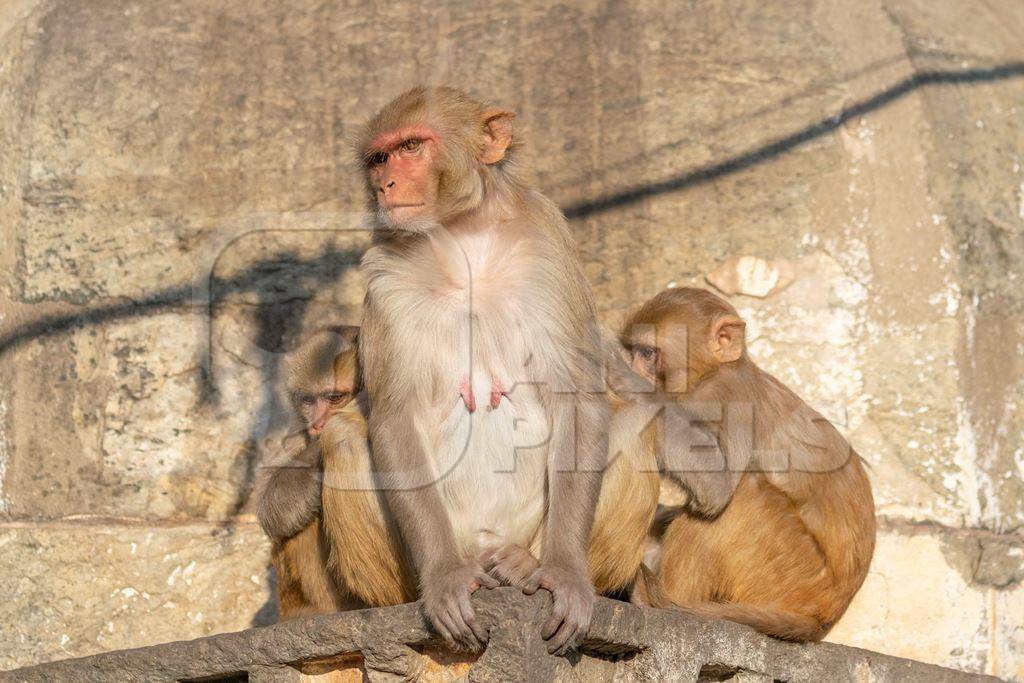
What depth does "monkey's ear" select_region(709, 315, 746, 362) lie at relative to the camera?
478 centimetres

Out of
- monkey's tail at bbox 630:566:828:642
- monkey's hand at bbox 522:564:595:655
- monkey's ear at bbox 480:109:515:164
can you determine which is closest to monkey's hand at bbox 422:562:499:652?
monkey's hand at bbox 522:564:595:655

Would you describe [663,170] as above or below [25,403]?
above

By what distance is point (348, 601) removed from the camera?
Result: 13.6 ft

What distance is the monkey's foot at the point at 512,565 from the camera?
3545 millimetres

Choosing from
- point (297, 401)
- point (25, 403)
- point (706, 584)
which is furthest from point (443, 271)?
point (25, 403)

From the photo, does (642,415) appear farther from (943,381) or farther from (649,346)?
(943,381)

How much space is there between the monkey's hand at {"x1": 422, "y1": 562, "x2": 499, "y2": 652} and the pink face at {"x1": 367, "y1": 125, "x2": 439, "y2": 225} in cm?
104

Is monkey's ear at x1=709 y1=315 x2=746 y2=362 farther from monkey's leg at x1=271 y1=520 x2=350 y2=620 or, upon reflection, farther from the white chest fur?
monkey's leg at x1=271 y1=520 x2=350 y2=620

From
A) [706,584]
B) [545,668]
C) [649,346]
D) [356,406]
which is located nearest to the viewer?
[545,668]

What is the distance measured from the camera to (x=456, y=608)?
3322 millimetres

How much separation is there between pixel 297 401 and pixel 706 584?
4.79 ft

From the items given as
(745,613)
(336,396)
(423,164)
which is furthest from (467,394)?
(745,613)

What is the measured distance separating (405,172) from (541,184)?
1.54 metres

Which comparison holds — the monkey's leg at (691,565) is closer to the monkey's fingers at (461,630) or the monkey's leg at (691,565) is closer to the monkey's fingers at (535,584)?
the monkey's fingers at (535,584)
